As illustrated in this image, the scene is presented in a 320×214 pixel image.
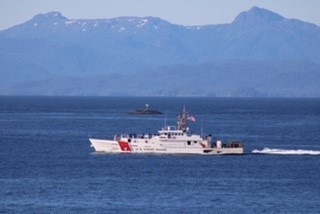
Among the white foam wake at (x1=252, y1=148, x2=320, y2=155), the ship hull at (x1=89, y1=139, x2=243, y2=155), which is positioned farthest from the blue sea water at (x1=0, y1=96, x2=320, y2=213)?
the ship hull at (x1=89, y1=139, x2=243, y2=155)

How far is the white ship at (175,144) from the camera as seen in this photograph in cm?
10694

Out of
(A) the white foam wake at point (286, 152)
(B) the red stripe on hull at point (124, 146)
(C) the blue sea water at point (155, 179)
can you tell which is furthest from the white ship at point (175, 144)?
(A) the white foam wake at point (286, 152)

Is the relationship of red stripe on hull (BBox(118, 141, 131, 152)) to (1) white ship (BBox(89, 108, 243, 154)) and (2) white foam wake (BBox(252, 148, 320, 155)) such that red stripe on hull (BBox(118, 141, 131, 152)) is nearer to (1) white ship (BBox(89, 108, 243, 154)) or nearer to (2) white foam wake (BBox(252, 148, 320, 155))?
(1) white ship (BBox(89, 108, 243, 154))

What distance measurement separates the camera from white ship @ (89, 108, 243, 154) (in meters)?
107

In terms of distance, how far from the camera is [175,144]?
108 metres

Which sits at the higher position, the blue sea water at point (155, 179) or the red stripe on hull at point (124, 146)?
the red stripe on hull at point (124, 146)

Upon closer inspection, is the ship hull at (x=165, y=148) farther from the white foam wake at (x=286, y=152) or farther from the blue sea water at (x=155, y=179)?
the white foam wake at (x=286, y=152)

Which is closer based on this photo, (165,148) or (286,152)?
(165,148)

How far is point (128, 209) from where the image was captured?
68562 millimetres

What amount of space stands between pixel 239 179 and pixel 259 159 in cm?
1901

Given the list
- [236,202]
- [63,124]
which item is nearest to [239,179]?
[236,202]

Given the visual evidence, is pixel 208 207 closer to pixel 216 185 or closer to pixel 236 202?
pixel 236 202

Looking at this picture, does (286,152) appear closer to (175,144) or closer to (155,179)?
(175,144)

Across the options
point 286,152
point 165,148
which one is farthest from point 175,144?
point 286,152
